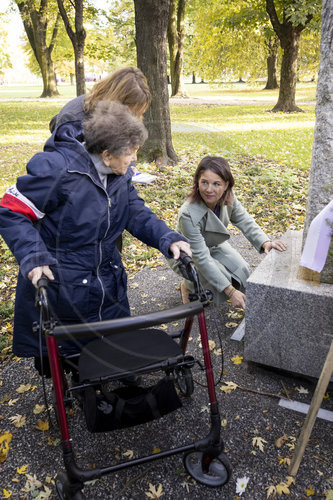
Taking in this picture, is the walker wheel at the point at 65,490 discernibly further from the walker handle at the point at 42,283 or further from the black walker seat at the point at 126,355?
the walker handle at the point at 42,283

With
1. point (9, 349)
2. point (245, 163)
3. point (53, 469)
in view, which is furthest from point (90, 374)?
point (245, 163)

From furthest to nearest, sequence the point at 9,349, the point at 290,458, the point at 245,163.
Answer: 1. the point at 245,163
2. the point at 9,349
3. the point at 290,458

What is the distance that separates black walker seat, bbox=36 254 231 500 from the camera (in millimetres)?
1662

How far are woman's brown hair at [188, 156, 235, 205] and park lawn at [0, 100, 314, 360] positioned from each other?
1640mm

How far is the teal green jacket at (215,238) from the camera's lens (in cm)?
329

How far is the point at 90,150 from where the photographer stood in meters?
2.12

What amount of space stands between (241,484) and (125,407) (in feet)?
2.43

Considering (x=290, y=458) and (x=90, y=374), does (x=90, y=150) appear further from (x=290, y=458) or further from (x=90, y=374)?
(x=290, y=458)

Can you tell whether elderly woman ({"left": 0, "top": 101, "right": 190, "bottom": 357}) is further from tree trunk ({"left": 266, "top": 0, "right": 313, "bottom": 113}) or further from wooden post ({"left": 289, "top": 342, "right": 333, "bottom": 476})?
tree trunk ({"left": 266, "top": 0, "right": 313, "bottom": 113})

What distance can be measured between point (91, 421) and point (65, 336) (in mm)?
575

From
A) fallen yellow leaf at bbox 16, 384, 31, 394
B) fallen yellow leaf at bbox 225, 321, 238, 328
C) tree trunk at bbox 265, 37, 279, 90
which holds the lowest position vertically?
fallen yellow leaf at bbox 16, 384, 31, 394

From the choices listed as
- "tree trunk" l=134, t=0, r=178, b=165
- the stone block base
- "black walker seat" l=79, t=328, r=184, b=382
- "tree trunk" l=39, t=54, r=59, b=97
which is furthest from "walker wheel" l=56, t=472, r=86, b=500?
"tree trunk" l=39, t=54, r=59, b=97

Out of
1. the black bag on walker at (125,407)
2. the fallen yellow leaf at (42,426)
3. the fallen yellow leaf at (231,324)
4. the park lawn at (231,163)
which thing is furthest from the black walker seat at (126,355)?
the park lawn at (231,163)

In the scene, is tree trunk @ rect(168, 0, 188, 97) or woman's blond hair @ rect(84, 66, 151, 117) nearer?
woman's blond hair @ rect(84, 66, 151, 117)
